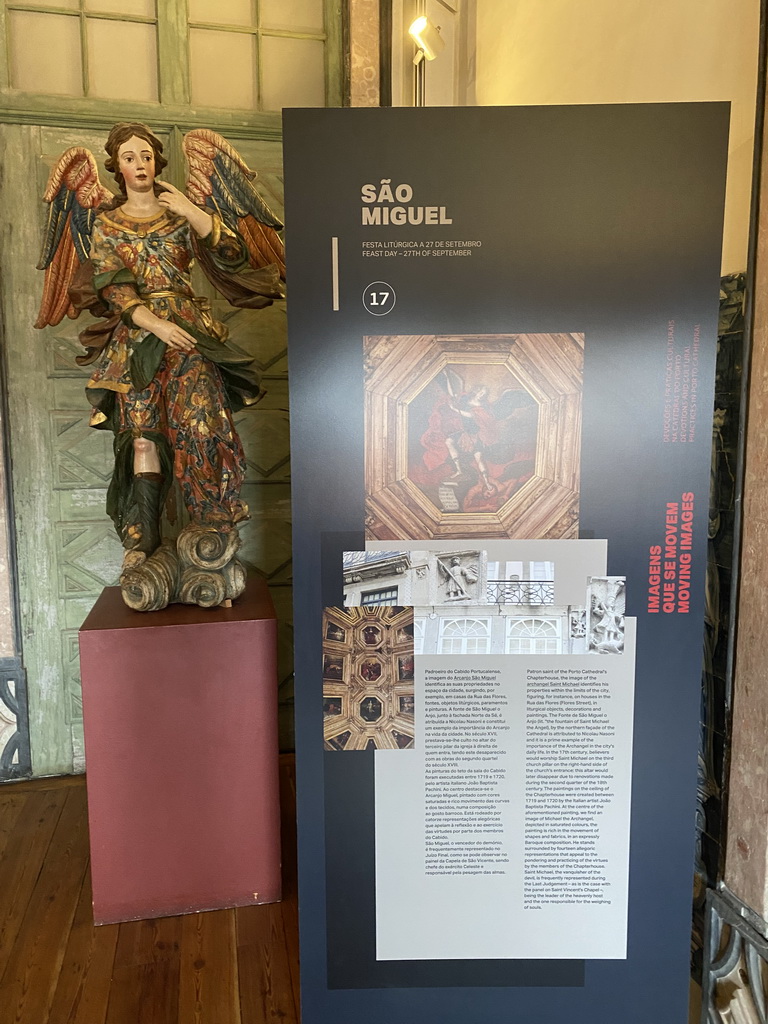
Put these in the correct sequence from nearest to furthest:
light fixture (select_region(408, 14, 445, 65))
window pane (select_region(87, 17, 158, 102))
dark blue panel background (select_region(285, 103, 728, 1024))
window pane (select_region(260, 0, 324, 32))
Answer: dark blue panel background (select_region(285, 103, 728, 1024)) < light fixture (select_region(408, 14, 445, 65)) < window pane (select_region(87, 17, 158, 102)) < window pane (select_region(260, 0, 324, 32))

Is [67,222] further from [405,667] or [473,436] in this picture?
[405,667]

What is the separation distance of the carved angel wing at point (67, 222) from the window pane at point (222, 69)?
35.0 inches

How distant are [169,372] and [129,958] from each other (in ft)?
5.82

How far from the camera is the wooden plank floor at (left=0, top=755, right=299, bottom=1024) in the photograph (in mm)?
2023

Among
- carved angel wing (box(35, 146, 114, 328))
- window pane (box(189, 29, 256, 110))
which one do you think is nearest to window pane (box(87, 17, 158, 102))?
window pane (box(189, 29, 256, 110))

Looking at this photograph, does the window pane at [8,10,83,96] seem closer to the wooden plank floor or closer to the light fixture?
the light fixture

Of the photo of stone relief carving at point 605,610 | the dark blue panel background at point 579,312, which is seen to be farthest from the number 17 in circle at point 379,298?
the photo of stone relief carving at point 605,610

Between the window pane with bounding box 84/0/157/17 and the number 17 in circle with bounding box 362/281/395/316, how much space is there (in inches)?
91.2

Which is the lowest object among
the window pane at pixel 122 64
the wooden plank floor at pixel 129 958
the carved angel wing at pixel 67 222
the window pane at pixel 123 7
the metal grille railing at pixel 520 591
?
the wooden plank floor at pixel 129 958

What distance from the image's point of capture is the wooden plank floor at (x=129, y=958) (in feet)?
6.64

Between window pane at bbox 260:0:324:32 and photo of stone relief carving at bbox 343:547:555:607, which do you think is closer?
photo of stone relief carving at bbox 343:547:555:607

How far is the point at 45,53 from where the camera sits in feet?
9.72

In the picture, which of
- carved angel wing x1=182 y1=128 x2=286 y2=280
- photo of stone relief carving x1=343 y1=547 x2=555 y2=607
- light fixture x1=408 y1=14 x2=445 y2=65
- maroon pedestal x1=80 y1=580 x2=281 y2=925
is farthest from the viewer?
light fixture x1=408 y1=14 x2=445 y2=65

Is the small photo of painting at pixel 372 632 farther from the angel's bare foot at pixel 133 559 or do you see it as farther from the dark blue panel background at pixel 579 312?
the angel's bare foot at pixel 133 559
